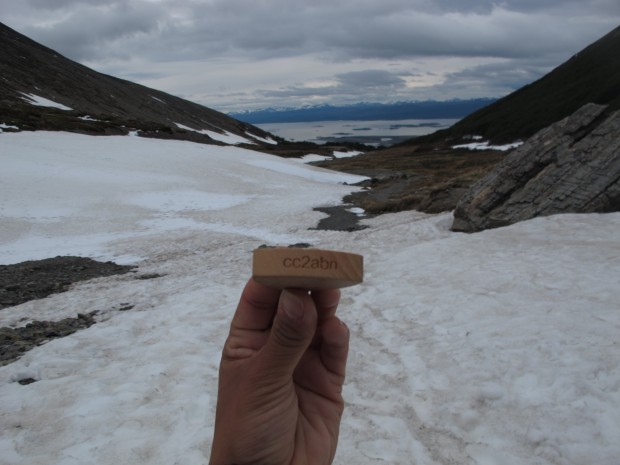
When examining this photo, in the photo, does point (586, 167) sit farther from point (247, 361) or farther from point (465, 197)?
point (247, 361)

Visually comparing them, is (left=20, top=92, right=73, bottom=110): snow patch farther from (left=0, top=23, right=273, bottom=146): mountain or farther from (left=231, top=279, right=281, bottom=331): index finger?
(left=231, top=279, right=281, bottom=331): index finger

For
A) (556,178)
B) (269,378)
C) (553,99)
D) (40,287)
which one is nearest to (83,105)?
(40,287)

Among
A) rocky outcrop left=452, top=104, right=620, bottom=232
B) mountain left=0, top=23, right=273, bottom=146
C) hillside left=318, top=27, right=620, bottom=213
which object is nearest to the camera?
rocky outcrop left=452, top=104, right=620, bottom=232

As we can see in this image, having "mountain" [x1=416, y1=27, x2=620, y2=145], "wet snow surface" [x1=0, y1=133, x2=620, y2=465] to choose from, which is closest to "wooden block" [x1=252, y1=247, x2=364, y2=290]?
"wet snow surface" [x1=0, y1=133, x2=620, y2=465]

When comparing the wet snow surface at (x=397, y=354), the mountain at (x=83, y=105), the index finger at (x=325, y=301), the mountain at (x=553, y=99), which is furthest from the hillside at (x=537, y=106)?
the index finger at (x=325, y=301)

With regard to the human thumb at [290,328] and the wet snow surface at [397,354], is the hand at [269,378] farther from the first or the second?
the wet snow surface at [397,354]

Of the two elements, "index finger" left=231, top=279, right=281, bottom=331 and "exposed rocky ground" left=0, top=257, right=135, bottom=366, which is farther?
"exposed rocky ground" left=0, top=257, right=135, bottom=366

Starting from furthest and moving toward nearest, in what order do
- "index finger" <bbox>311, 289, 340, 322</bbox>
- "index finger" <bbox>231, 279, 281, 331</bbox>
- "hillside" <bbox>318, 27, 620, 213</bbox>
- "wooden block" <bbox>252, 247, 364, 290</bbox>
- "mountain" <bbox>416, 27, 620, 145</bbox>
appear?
"mountain" <bbox>416, 27, 620, 145</bbox>
"hillside" <bbox>318, 27, 620, 213</bbox>
"index finger" <bbox>311, 289, 340, 322</bbox>
"index finger" <bbox>231, 279, 281, 331</bbox>
"wooden block" <bbox>252, 247, 364, 290</bbox>
